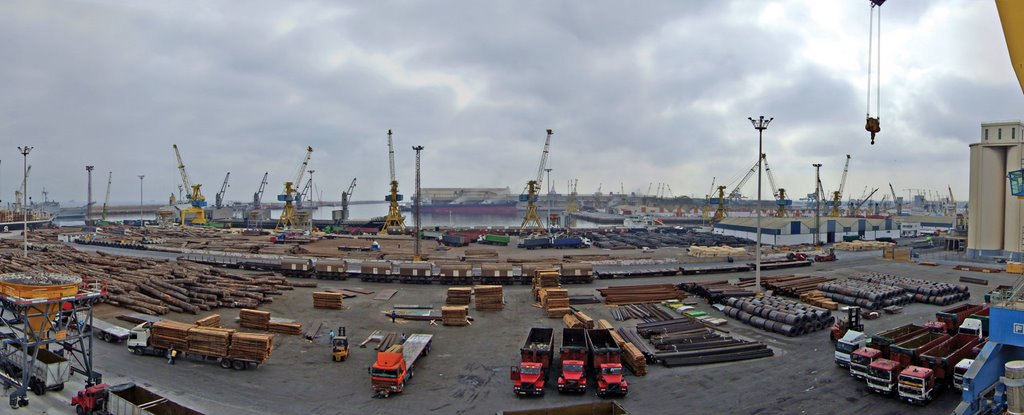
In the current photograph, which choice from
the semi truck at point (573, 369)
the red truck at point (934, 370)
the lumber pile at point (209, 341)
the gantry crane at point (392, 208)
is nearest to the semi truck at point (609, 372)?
the semi truck at point (573, 369)

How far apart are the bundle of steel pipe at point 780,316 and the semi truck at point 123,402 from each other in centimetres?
2288

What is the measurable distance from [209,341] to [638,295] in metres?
22.8

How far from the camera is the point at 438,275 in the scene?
125ft

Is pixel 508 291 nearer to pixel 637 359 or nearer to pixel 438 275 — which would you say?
pixel 438 275

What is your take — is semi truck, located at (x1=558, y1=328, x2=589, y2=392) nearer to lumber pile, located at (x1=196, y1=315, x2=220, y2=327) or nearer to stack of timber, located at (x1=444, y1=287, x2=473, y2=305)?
stack of timber, located at (x1=444, y1=287, x2=473, y2=305)

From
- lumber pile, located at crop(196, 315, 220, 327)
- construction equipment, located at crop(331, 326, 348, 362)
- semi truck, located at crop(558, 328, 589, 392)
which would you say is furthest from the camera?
lumber pile, located at crop(196, 315, 220, 327)

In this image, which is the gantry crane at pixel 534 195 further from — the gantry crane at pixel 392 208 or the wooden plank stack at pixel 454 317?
the wooden plank stack at pixel 454 317

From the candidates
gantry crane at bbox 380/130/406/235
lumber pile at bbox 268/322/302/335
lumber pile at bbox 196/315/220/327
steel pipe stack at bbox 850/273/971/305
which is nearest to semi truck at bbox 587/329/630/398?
lumber pile at bbox 268/322/302/335

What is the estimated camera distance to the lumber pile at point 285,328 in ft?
76.8

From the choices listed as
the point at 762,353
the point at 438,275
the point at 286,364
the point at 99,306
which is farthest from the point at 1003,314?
the point at 99,306

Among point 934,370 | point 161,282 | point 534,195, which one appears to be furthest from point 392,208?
point 934,370

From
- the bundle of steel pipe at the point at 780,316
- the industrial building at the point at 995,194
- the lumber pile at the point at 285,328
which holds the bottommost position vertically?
the lumber pile at the point at 285,328

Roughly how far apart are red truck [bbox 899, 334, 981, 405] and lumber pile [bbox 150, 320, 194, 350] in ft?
79.1

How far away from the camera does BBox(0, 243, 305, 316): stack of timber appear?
90.1 ft
